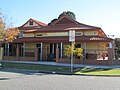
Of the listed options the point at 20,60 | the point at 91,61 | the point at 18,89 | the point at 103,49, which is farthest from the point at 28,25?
the point at 18,89

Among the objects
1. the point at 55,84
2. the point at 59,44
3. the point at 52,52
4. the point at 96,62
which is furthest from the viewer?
the point at 52,52

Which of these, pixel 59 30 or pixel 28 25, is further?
pixel 28 25

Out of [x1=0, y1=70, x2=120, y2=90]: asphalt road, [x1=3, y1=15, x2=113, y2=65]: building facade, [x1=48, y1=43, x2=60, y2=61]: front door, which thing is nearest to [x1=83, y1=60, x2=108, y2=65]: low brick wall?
[x1=3, y1=15, x2=113, y2=65]: building facade

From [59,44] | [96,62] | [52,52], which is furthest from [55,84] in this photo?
[52,52]

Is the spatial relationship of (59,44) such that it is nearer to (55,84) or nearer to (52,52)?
(52,52)

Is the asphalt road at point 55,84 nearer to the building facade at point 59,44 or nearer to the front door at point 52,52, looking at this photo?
the building facade at point 59,44

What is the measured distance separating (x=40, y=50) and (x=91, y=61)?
954 cm

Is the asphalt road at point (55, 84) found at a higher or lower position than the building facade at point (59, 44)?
lower

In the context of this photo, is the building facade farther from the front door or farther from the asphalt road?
the asphalt road

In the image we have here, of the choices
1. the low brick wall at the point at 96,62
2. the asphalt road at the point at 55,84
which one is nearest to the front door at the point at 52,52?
the low brick wall at the point at 96,62

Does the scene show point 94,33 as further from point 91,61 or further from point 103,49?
point 91,61

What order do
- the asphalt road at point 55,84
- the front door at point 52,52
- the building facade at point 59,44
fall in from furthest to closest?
1. the front door at point 52,52
2. the building facade at point 59,44
3. the asphalt road at point 55,84

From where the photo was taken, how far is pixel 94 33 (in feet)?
108

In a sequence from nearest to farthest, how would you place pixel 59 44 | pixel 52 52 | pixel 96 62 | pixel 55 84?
pixel 55 84, pixel 96 62, pixel 59 44, pixel 52 52
